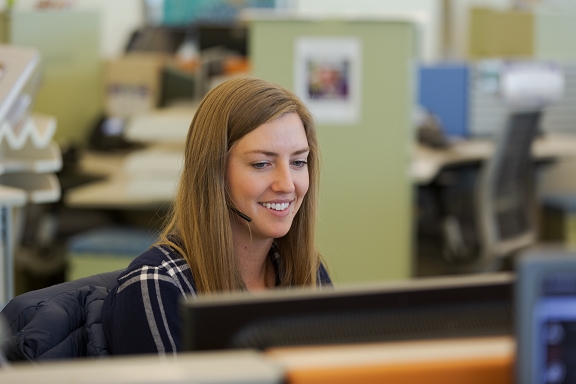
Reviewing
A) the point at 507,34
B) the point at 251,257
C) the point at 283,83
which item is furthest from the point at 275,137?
the point at 507,34

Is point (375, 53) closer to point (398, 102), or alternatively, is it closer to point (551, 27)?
point (398, 102)

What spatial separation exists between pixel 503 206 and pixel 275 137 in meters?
2.29

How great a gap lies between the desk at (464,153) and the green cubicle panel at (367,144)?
0.68ft

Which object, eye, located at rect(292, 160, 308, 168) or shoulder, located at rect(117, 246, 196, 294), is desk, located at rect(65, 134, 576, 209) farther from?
shoulder, located at rect(117, 246, 196, 294)

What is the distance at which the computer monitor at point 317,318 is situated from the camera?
62 cm

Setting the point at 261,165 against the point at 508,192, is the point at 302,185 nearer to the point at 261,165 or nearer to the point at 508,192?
the point at 261,165

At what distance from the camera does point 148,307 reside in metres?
1.06

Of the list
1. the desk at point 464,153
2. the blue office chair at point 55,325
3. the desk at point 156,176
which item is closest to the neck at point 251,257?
the blue office chair at point 55,325

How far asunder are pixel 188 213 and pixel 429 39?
5747 mm

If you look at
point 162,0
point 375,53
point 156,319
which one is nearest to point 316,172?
point 156,319

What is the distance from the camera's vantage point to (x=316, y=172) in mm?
1363

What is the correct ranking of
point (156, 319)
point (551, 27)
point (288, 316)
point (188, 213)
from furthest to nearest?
point (551, 27)
point (188, 213)
point (156, 319)
point (288, 316)

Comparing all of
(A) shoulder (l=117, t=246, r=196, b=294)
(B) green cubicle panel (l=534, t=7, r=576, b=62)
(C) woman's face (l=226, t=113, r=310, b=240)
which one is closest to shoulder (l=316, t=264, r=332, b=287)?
(C) woman's face (l=226, t=113, r=310, b=240)

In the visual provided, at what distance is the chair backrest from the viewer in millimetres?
3221
